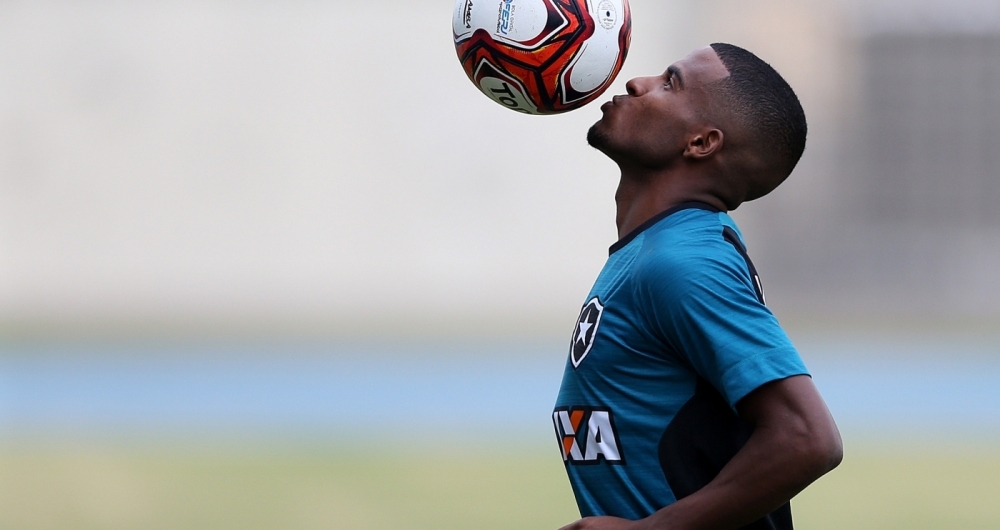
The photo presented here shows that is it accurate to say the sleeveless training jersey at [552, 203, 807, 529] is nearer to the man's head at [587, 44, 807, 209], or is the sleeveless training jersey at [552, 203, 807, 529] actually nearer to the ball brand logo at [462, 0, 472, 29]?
the man's head at [587, 44, 807, 209]

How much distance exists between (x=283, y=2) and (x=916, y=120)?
34.9 ft

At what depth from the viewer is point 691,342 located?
8.30ft

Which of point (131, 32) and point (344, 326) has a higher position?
point (131, 32)

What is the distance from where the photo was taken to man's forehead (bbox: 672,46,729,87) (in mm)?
2986

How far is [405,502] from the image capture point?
762 centimetres

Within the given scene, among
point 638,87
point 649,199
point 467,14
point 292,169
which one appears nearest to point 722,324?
point 649,199

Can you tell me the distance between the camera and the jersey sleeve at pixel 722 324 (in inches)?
97.2

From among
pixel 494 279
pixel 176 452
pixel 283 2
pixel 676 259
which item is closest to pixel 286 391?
pixel 176 452

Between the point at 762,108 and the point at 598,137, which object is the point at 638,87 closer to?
the point at 598,137

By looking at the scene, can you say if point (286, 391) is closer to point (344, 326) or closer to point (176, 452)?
point (176, 452)

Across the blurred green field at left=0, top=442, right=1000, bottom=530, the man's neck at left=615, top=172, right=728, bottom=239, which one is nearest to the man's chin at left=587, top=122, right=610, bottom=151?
the man's neck at left=615, top=172, right=728, bottom=239

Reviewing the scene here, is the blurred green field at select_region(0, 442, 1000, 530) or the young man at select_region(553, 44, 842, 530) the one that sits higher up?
the young man at select_region(553, 44, 842, 530)

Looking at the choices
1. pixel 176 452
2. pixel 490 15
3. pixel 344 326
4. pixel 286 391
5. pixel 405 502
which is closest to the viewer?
pixel 490 15

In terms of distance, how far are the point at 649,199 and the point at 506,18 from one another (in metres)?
0.71
